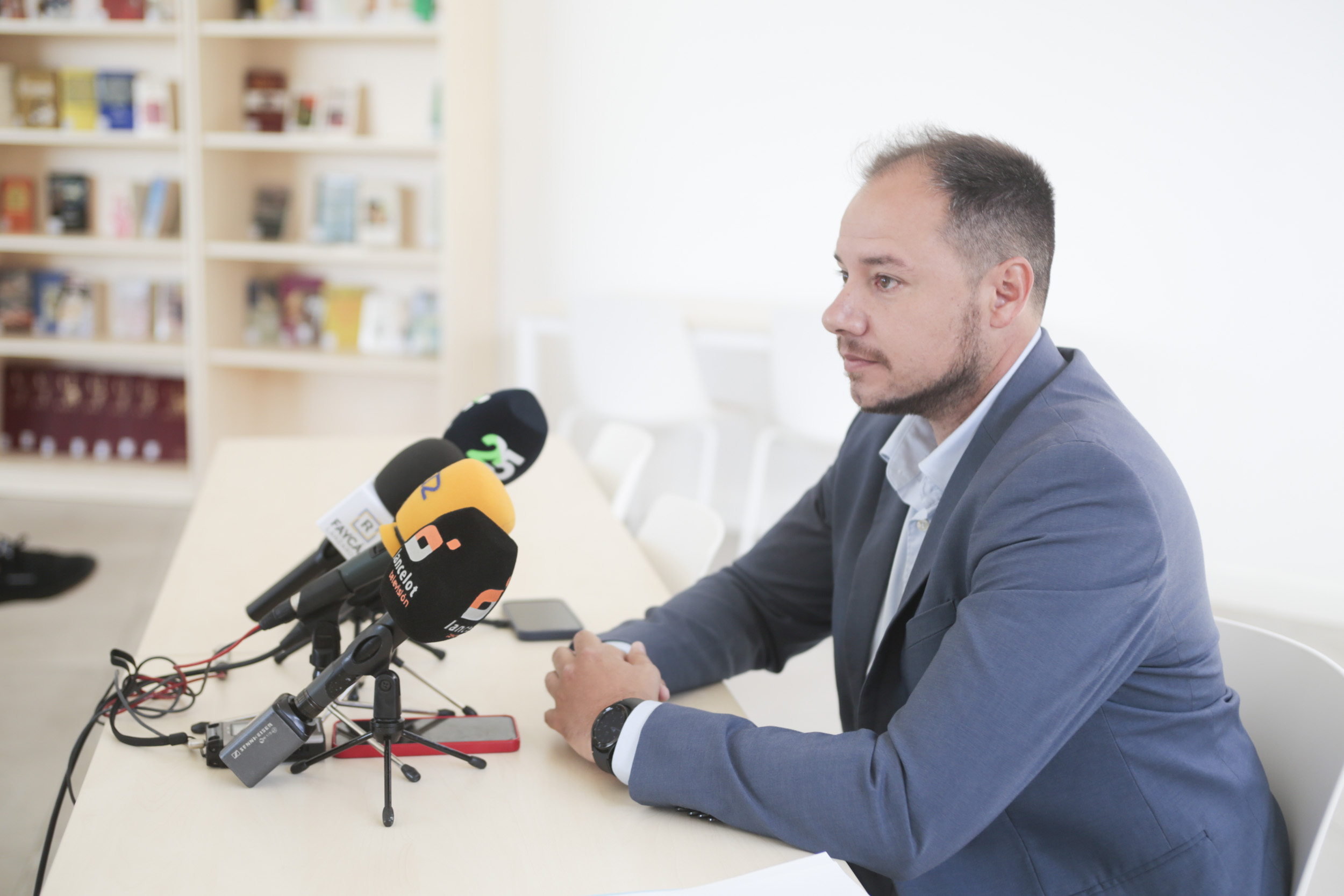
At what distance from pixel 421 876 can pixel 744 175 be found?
3791mm

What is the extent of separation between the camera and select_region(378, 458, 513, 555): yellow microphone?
3.05 ft

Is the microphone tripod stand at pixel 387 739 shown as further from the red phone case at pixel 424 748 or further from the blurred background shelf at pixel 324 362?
the blurred background shelf at pixel 324 362

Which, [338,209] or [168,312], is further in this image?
[168,312]

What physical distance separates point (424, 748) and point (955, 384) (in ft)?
2.30

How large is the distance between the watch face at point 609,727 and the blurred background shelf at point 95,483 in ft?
12.3

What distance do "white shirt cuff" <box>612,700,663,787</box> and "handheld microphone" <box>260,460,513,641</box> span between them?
0.73ft

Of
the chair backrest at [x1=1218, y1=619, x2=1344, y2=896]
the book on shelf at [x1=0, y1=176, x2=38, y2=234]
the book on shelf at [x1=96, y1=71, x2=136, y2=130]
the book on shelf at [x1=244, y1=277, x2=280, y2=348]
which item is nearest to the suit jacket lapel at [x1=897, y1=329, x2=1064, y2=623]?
the chair backrest at [x1=1218, y1=619, x2=1344, y2=896]

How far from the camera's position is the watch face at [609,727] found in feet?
3.28

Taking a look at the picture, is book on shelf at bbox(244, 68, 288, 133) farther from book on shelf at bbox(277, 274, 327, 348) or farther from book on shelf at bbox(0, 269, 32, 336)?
book on shelf at bbox(0, 269, 32, 336)

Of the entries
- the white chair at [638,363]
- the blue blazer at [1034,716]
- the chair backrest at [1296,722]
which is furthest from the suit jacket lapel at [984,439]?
the white chair at [638,363]

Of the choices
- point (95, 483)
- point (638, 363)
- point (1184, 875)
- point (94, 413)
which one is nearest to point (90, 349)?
point (94, 413)

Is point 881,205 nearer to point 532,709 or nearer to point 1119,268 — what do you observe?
point 532,709

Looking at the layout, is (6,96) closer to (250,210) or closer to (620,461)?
(250,210)

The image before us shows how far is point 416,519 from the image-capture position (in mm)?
963
